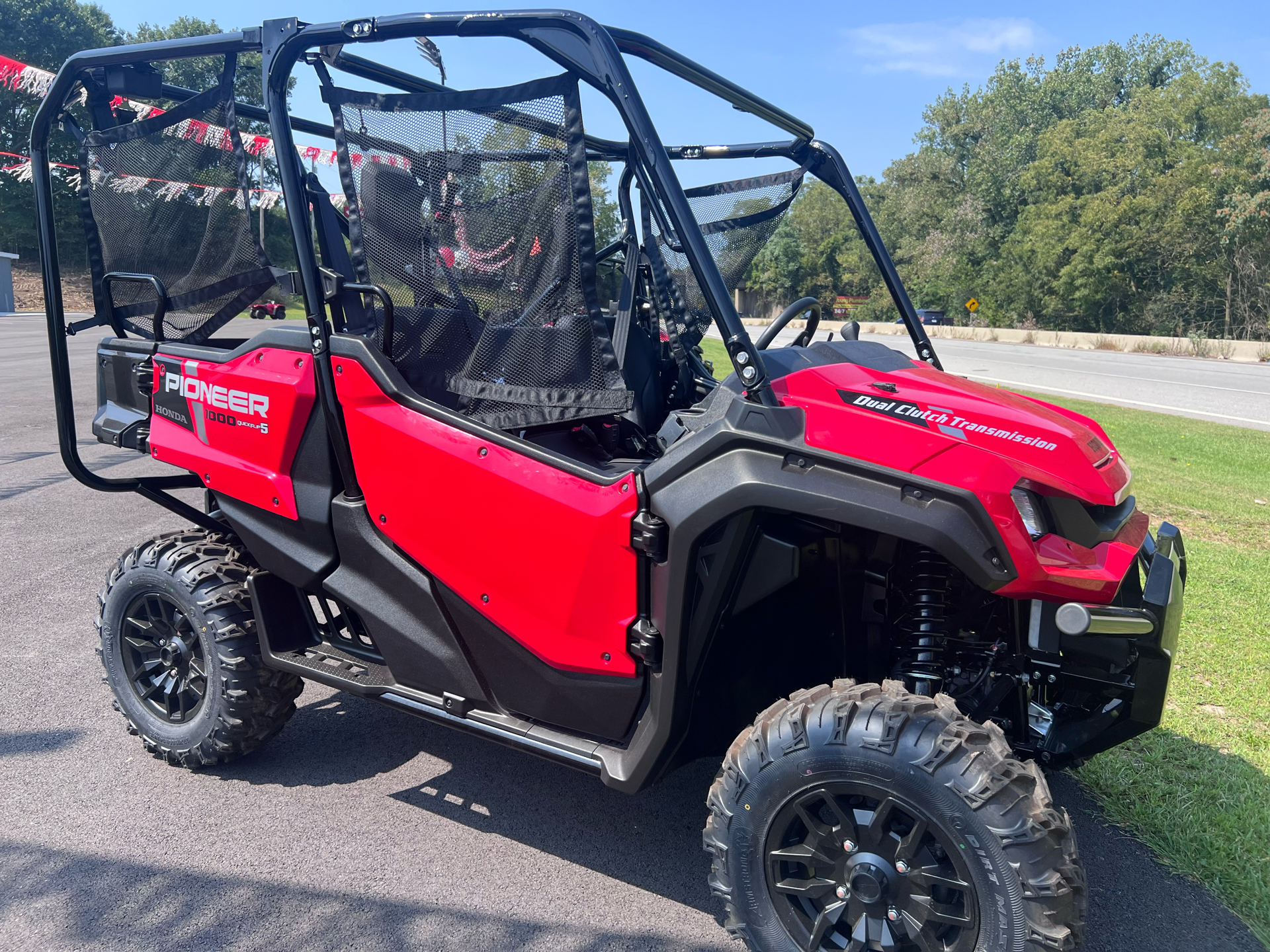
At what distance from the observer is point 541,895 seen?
2688 millimetres

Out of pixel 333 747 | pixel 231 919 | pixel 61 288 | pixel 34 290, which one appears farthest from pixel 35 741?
pixel 34 290

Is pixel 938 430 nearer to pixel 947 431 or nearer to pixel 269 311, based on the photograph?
pixel 947 431

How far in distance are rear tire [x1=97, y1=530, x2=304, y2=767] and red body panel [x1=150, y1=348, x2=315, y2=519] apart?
31cm

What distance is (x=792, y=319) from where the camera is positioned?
3117 mm

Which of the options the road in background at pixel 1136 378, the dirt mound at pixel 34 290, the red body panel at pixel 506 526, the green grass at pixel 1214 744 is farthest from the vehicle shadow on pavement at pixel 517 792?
the dirt mound at pixel 34 290

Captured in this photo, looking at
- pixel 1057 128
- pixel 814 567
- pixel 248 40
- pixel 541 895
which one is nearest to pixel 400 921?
pixel 541 895

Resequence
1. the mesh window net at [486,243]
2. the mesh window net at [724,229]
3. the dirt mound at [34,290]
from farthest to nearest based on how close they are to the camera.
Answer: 1. the dirt mound at [34,290]
2. the mesh window net at [724,229]
3. the mesh window net at [486,243]

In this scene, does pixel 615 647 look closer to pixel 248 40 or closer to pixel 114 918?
→ pixel 114 918

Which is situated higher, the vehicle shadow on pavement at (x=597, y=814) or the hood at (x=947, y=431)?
the hood at (x=947, y=431)

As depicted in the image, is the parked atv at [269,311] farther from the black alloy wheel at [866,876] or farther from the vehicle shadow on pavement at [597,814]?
the black alloy wheel at [866,876]

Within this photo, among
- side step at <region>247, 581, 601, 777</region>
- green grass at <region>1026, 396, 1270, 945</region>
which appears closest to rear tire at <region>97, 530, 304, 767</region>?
side step at <region>247, 581, 601, 777</region>

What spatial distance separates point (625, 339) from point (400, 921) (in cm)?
190

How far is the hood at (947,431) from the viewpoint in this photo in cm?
214

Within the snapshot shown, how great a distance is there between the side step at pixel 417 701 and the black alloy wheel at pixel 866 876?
1.97ft
